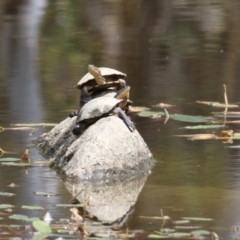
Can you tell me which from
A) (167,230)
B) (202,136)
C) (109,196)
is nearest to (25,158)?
(109,196)

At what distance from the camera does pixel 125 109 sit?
620 cm

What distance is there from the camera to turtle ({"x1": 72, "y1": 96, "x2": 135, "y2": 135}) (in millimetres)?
5805

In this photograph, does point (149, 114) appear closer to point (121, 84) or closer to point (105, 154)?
point (121, 84)

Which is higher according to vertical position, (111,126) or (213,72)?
(111,126)

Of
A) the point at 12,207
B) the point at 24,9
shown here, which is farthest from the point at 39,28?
the point at 12,207

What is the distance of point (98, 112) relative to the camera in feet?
19.0

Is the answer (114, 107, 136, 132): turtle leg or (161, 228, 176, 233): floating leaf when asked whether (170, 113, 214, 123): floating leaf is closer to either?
(114, 107, 136, 132): turtle leg

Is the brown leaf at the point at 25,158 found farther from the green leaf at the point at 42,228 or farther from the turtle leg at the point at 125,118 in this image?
the green leaf at the point at 42,228

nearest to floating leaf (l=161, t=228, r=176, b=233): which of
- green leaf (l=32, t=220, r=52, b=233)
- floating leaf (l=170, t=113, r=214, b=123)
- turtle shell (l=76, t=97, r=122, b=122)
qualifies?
green leaf (l=32, t=220, r=52, b=233)

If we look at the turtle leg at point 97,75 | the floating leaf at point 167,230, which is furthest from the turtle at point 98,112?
the floating leaf at point 167,230

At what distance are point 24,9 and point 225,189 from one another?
10887 mm

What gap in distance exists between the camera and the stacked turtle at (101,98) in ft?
19.1

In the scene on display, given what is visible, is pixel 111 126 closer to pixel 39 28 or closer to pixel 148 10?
pixel 39 28

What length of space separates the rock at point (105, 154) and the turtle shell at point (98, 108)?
2.0 inches
